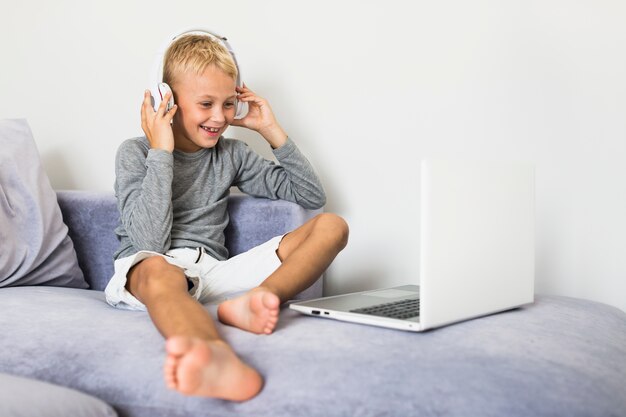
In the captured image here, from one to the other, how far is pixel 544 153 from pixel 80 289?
117cm

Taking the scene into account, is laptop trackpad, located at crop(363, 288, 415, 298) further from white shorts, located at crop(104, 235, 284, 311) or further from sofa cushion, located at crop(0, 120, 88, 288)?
sofa cushion, located at crop(0, 120, 88, 288)

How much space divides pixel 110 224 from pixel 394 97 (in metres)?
0.79

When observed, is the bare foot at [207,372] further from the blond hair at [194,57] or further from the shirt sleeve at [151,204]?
the blond hair at [194,57]

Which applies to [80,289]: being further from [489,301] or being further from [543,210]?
[543,210]

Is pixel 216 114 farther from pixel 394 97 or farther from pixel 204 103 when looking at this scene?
pixel 394 97

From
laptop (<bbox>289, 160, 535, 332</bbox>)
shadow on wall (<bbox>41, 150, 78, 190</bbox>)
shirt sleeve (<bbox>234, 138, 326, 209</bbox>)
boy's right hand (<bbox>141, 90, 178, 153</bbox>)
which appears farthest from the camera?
shadow on wall (<bbox>41, 150, 78, 190</bbox>)

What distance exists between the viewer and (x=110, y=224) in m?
1.79

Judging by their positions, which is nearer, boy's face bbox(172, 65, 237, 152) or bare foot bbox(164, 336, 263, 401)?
bare foot bbox(164, 336, 263, 401)

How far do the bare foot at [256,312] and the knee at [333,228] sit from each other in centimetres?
28

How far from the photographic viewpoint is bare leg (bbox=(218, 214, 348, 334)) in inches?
43.7

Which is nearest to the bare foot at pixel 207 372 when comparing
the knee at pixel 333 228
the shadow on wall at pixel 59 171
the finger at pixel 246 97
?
the knee at pixel 333 228

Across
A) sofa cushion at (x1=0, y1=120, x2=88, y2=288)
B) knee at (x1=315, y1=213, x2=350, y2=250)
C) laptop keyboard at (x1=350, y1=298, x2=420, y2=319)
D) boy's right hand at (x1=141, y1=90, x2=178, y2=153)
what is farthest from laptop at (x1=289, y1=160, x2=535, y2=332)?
sofa cushion at (x1=0, y1=120, x2=88, y2=288)

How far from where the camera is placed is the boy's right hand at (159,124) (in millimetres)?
1529

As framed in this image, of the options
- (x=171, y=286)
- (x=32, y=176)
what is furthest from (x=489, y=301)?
(x=32, y=176)
